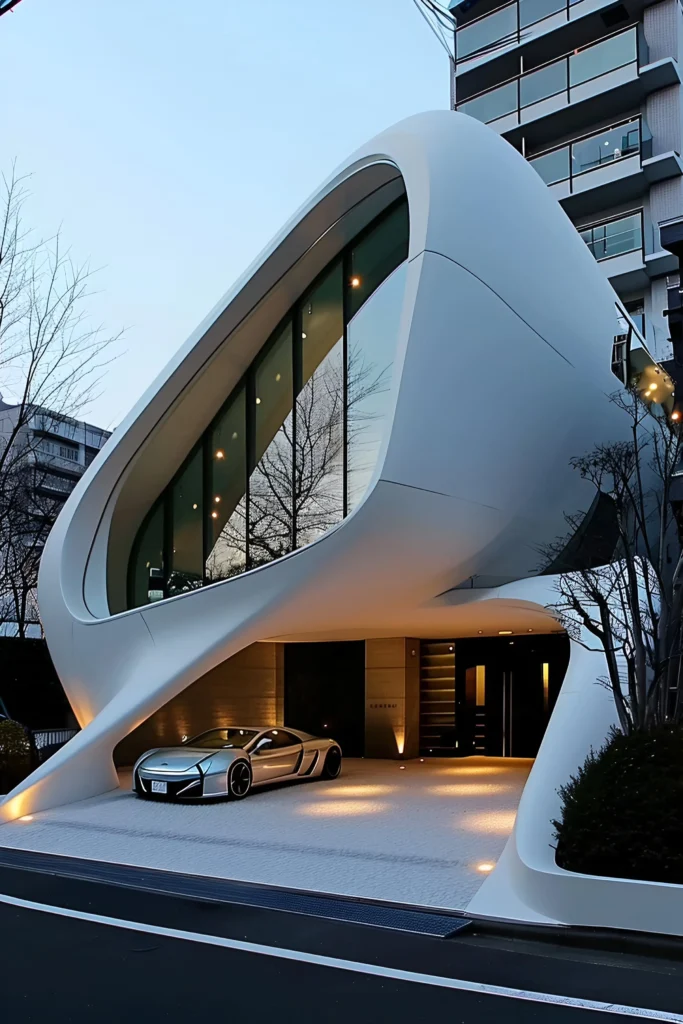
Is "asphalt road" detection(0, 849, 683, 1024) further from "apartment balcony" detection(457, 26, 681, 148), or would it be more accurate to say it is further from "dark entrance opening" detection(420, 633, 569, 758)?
"apartment balcony" detection(457, 26, 681, 148)

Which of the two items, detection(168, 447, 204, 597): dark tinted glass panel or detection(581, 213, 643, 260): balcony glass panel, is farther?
detection(581, 213, 643, 260): balcony glass panel

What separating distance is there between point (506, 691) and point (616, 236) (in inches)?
684

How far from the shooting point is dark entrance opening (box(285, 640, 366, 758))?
68.7 ft

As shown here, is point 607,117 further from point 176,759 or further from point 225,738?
point 176,759

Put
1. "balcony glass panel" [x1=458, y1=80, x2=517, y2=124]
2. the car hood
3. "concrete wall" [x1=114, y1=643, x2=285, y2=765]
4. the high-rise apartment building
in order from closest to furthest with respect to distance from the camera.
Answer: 1. the car hood
2. "concrete wall" [x1=114, y1=643, x2=285, y2=765]
3. the high-rise apartment building
4. "balcony glass panel" [x1=458, y1=80, x2=517, y2=124]

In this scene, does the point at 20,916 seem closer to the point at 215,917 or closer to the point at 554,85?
the point at 215,917

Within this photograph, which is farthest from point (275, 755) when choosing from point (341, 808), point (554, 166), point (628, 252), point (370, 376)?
point (554, 166)

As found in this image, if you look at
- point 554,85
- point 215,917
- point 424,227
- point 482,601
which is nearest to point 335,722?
point 482,601

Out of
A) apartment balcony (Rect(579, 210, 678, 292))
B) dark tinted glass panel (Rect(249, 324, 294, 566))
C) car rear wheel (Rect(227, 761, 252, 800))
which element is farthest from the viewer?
apartment balcony (Rect(579, 210, 678, 292))

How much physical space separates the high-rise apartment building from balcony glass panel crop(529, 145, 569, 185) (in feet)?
0.14

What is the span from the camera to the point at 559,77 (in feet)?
112

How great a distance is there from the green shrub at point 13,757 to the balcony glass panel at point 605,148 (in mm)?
26548

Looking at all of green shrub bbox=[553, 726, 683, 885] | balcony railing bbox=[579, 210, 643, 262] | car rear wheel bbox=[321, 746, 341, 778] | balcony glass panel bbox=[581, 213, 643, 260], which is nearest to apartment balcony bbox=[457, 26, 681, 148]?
balcony railing bbox=[579, 210, 643, 262]

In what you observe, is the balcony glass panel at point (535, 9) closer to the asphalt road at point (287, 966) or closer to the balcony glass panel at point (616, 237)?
the balcony glass panel at point (616, 237)
